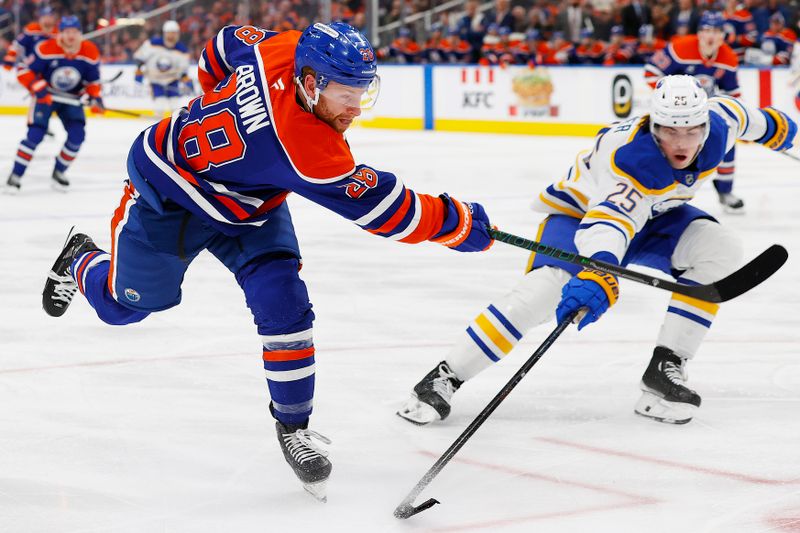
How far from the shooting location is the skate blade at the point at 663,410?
118 inches

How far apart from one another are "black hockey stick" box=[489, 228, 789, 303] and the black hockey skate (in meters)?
1.40

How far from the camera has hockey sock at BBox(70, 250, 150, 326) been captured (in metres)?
3.00

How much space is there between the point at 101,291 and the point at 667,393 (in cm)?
148

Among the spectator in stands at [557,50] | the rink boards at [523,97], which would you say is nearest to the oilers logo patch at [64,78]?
the rink boards at [523,97]

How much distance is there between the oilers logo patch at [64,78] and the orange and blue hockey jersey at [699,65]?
3.84 meters

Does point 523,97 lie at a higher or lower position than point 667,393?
lower

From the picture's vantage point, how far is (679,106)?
2869mm

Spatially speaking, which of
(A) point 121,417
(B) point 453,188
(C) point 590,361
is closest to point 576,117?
(B) point 453,188

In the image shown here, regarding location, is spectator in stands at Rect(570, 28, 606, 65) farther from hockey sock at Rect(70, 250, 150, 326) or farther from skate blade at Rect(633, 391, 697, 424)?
hockey sock at Rect(70, 250, 150, 326)

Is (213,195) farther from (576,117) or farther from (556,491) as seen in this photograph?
(576,117)

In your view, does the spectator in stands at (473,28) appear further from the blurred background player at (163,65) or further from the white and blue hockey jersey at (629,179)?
the white and blue hockey jersey at (629,179)

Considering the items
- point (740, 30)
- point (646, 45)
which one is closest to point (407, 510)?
point (740, 30)

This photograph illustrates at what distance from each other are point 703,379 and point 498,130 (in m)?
9.11

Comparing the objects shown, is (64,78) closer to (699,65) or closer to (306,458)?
(699,65)
